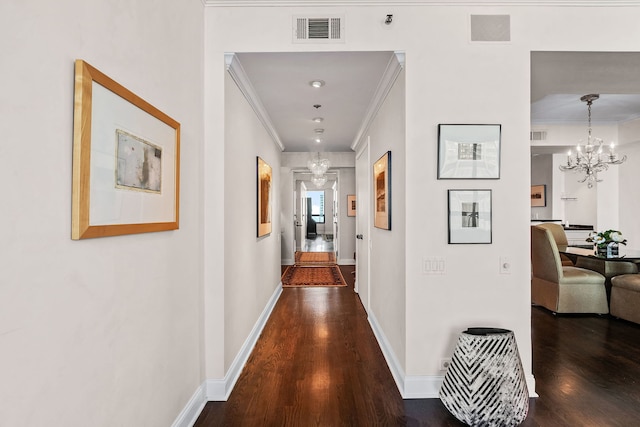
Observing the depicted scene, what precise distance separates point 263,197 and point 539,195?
762 cm

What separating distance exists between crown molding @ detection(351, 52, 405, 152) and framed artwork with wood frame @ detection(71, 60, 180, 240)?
161cm

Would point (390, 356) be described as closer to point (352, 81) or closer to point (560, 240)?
point (352, 81)

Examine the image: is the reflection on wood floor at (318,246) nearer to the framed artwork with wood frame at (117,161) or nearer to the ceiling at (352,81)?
the ceiling at (352,81)

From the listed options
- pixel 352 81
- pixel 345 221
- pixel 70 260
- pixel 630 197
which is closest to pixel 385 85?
pixel 352 81

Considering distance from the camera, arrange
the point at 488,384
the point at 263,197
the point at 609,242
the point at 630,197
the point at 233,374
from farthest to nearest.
→ 1. the point at 630,197
2. the point at 609,242
3. the point at 263,197
4. the point at 233,374
5. the point at 488,384

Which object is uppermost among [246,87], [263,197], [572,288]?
[246,87]

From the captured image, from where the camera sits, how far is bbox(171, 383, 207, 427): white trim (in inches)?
76.5

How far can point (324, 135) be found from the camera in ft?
17.6

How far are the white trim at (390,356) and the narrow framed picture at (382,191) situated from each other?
105 centimetres

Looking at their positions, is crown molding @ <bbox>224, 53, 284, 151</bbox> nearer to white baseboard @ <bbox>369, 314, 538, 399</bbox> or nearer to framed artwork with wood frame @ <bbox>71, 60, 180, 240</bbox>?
framed artwork with wood frame @ <bbox>71, 60, 180, 240</bbox>

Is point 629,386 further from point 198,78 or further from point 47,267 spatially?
point 198,78

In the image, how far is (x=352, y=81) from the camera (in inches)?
120

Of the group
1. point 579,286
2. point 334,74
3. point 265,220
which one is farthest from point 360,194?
point 579,286

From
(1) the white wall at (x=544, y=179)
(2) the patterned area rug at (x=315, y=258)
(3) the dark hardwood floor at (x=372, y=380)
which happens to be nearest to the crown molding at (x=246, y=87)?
(3) the dark hardwood floor at (x=372, y=380)
